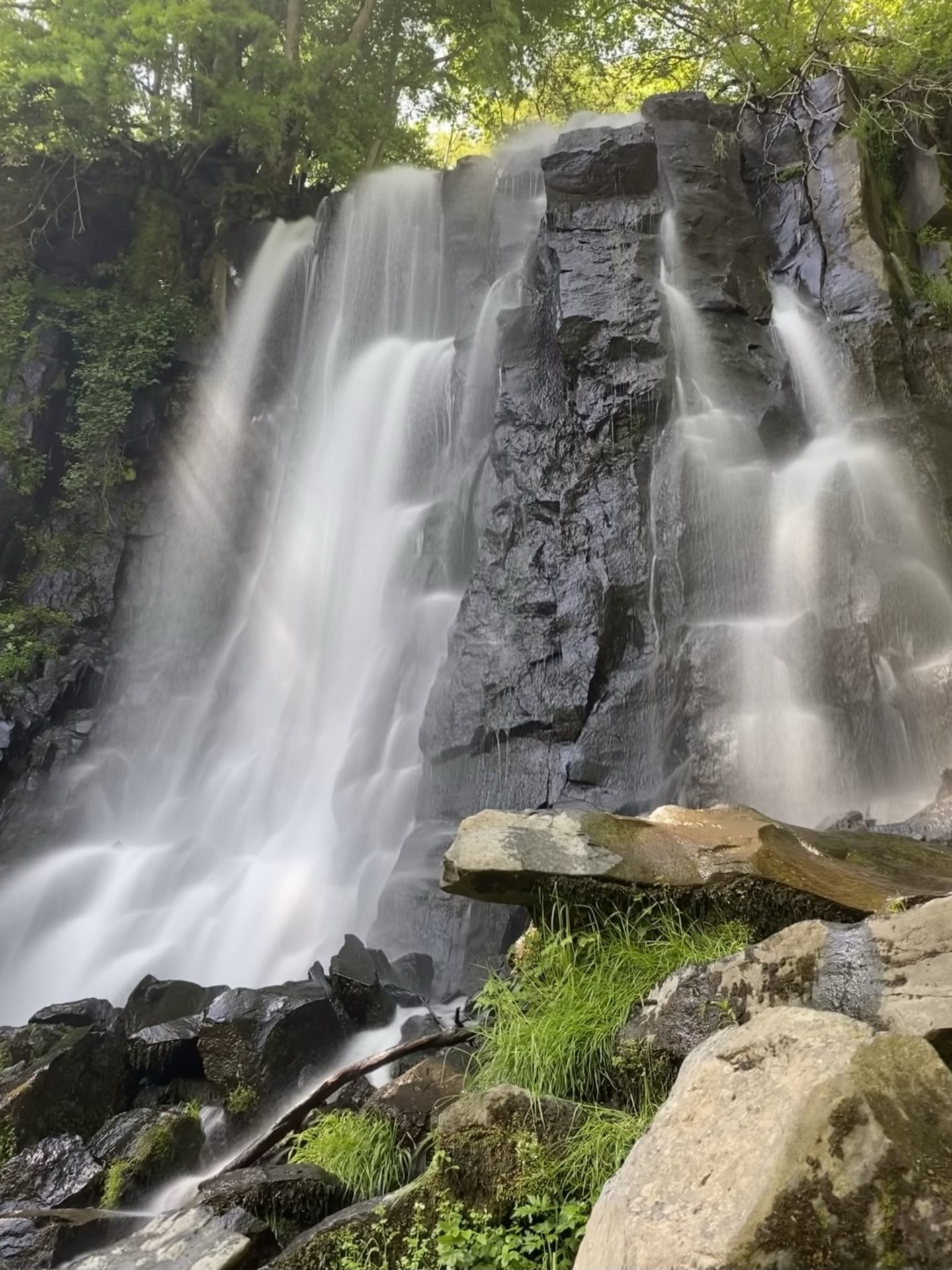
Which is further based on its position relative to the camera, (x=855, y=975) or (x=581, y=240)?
(x=581, y=240)

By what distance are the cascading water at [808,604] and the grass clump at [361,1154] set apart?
3.77 m

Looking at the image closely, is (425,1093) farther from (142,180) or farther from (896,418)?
(142,180)

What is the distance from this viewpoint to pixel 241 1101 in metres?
4.93

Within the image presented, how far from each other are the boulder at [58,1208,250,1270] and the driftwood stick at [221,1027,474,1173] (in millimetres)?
676

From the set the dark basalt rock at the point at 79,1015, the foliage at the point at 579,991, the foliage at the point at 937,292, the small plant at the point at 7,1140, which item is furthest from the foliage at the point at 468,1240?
the foliage at the point at 937,292

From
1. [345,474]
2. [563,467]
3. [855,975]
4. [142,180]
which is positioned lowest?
[855,975]

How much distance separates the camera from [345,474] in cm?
1209

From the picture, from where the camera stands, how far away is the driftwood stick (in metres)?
4.03

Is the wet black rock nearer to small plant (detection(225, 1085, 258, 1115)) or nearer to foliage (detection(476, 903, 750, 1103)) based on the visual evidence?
small plant (detection(225, 1085, 258, 1115))

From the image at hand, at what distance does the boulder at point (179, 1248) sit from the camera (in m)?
2.96

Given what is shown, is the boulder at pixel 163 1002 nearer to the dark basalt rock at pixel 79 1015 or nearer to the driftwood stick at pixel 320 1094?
the dark basalt rock at pixel 79 1015

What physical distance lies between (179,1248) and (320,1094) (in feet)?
3.38

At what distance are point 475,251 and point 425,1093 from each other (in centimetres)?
1279

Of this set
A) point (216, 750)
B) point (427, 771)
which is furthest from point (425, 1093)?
point (216, 750)
